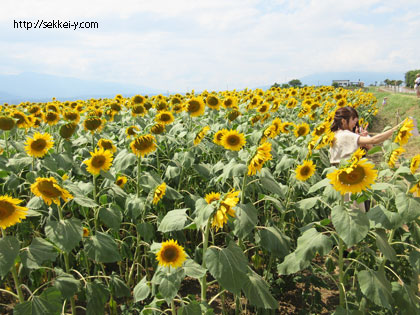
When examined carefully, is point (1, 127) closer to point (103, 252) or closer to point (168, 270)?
point (103, 252)

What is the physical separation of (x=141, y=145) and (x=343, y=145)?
2.59 metres

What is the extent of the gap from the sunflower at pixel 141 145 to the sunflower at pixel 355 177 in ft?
5.13

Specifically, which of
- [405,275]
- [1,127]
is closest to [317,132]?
[405,275]

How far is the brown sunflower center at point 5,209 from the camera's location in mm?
1679

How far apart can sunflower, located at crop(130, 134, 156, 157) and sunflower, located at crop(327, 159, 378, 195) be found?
61.5 inches

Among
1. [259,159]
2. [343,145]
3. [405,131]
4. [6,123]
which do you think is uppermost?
[6,123]

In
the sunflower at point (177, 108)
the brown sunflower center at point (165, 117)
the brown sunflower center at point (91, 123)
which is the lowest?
the brown sunflower center at point (91, 123)

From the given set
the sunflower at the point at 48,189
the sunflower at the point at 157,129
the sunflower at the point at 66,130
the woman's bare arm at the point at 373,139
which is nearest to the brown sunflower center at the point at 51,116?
the sunflower at the point at 66,130

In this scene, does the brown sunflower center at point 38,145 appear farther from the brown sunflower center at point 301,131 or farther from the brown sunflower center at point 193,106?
the brown sunflower center at point 301,131

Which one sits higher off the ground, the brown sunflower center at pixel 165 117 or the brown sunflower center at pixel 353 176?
the brown sunflower center at pixel 165 117

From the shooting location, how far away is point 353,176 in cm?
190

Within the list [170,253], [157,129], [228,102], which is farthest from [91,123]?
[228,102]

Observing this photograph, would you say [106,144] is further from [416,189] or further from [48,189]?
[416,189]

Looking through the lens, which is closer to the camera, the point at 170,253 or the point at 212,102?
the point at 170,253
